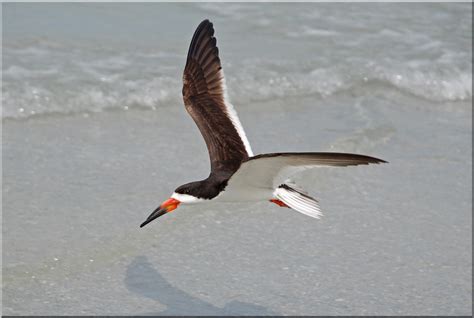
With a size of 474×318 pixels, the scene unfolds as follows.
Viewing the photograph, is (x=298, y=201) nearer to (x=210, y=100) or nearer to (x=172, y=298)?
(x=172, y=298)

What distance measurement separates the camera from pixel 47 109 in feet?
21.3

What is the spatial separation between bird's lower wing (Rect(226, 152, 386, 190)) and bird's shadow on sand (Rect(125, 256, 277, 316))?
2.08 feet

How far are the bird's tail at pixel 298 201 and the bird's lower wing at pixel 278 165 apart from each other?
0.15 meters

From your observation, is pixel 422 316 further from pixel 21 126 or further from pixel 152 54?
pixel 152 54

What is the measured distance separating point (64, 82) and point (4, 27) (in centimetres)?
125

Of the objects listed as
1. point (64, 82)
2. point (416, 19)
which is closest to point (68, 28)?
point (64, 82)

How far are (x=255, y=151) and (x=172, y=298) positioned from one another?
1.82 metres

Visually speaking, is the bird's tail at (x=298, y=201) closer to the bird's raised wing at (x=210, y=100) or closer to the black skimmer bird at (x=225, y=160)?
the black skimmer bird at (x=225, y=160)

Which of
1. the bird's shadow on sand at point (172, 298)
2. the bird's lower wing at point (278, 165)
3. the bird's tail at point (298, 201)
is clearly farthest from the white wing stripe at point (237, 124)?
the bird's shadow on sand at point (172, 298)

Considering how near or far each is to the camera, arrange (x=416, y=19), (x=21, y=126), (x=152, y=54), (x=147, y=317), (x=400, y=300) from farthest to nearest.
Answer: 1. (x=416, y=19)
2. (x=152, y=54)
3. (x=21, y=126)
4. (x=400, y=300)
5. (x=147, y=317)

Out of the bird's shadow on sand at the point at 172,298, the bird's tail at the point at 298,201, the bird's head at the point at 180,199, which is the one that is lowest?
the bird's shadow on sand at the point at 172,298

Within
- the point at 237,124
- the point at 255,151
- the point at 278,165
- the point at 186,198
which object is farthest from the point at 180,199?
the point at 255,151

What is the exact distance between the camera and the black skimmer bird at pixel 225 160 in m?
3.82

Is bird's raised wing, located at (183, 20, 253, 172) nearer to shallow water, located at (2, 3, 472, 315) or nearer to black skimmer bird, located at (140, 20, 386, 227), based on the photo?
black skimmer bird, located at (140, 20, 386, 227)
